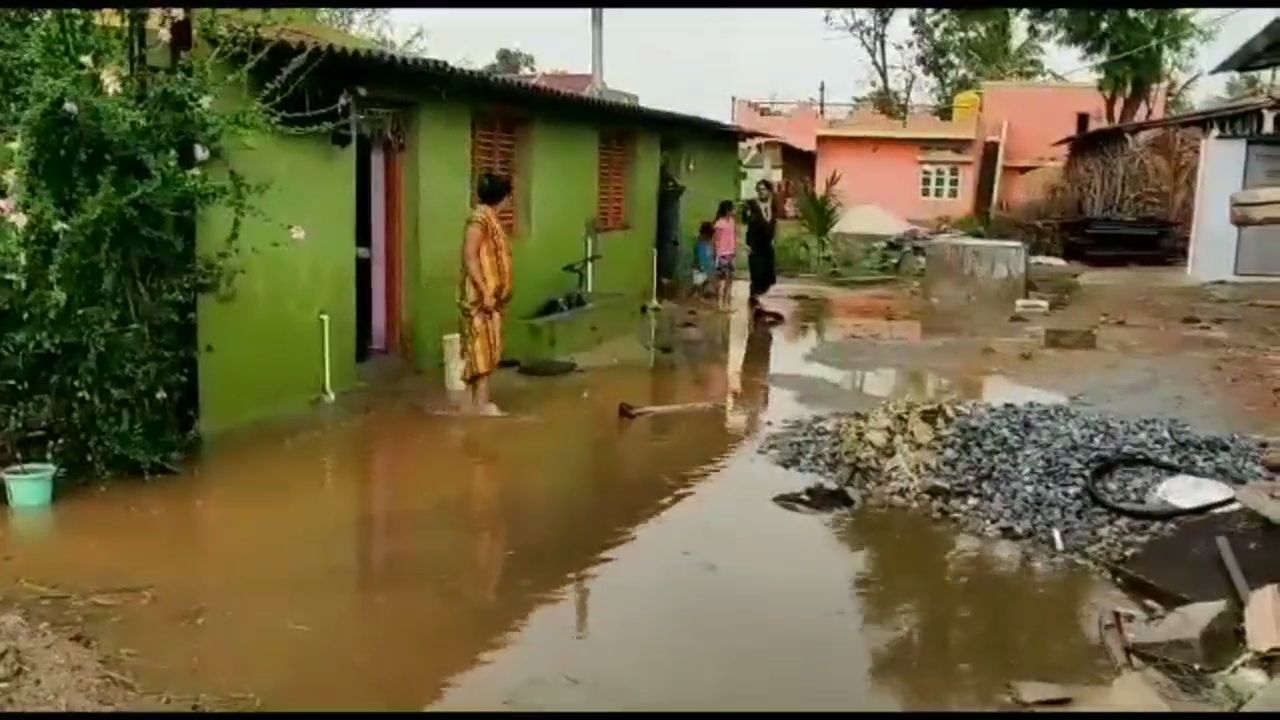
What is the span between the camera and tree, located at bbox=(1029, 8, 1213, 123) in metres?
34.8

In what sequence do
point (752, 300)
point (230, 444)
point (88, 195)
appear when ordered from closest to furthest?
point (88, 195), point (230, 444), point (752, 300)

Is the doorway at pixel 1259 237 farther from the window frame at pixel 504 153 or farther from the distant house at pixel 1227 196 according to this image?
the window frame at pixel 504 153

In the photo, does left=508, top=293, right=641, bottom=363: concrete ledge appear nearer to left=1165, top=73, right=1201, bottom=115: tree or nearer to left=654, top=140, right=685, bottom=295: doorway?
left=654, top=140, right=685, bottom=295: doorway

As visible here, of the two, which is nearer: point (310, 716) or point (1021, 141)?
point (310, 716)

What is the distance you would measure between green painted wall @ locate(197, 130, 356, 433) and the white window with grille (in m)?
30.4

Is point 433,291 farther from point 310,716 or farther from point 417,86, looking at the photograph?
point 310,716

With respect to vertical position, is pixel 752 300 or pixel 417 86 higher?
pixel 417 86

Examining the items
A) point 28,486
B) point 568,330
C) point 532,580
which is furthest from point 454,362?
point 532,580

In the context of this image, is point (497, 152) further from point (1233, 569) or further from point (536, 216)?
point (1233, 569)

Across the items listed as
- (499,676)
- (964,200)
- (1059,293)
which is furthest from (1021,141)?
(499,676)

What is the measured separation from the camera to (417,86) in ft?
35.9

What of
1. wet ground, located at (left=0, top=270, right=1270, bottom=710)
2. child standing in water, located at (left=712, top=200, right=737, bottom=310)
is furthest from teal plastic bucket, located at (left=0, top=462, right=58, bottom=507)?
child standing in water, located at (left=712, top=200, right=737, bottom=310)

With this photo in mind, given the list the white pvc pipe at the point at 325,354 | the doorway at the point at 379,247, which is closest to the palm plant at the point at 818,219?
the doorway at the point at 379,247

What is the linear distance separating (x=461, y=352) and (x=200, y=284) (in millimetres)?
2639
